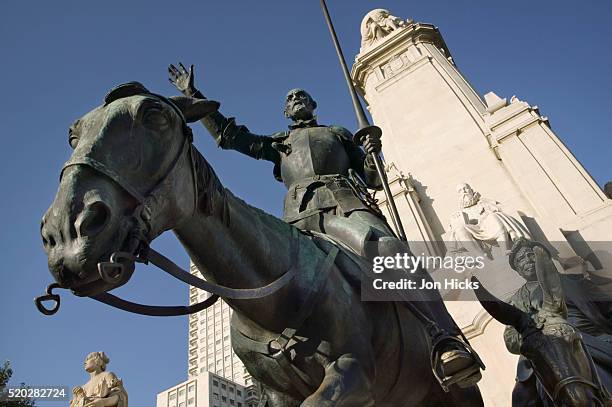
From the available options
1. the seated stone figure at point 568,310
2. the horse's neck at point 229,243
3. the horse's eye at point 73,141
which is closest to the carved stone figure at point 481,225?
the seated stone figure at point 568,310

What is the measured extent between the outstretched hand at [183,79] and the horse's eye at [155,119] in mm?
1596

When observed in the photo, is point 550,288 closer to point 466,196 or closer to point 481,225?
point 481,225

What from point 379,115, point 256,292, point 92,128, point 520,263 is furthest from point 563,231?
point 92,128

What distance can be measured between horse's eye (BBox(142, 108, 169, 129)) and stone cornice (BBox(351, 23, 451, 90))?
1788 centimetres

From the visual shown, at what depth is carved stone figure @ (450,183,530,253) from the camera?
11.3m

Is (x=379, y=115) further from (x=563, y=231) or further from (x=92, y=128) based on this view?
(x=92, y=128)

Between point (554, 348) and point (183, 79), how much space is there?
380 centimetres

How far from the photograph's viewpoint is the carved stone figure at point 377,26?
829 inches

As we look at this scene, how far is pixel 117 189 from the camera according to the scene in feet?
7.78

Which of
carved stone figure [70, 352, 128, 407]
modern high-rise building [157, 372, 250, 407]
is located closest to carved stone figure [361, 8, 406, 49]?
carved stone figure [70, 352, 128, 407]

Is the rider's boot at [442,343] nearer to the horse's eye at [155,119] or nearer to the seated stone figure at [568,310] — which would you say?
the seated stone figure at [568,310]

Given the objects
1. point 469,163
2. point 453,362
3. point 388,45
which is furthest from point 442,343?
point 388,45

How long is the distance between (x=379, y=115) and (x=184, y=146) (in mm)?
15588

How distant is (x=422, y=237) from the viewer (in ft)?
42.0
